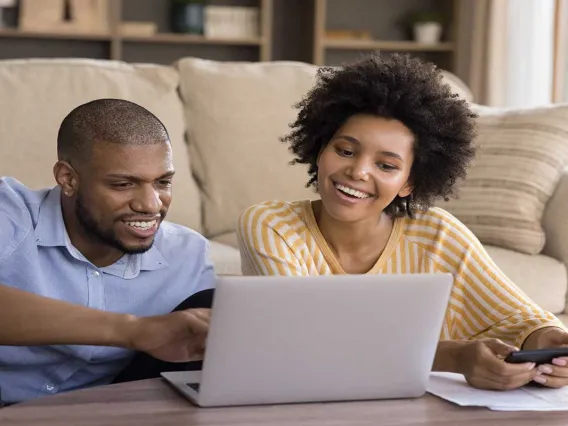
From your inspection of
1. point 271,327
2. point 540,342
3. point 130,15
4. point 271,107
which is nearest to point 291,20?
point 130,15

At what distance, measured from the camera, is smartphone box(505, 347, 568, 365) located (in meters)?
1.32

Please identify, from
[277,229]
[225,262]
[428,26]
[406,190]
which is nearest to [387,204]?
[406,190]

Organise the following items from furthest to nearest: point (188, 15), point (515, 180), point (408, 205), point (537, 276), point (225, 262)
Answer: point (188, 15), point (515, 180), point (537, 276), point (225, 262), point (408, 205)

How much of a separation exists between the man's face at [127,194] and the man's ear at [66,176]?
0.16 feet

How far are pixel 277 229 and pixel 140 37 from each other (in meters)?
3.14

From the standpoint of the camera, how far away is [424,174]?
5.97ft

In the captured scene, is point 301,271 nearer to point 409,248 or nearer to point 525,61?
point 409,248

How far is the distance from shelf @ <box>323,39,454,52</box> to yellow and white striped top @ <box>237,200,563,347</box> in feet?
10.3

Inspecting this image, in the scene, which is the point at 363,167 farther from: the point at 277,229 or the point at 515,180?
the point at 515,180

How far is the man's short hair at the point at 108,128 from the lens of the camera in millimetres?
1583

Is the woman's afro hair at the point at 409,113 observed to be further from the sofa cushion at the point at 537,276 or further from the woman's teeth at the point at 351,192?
the sofa cushion at the point at 537,276

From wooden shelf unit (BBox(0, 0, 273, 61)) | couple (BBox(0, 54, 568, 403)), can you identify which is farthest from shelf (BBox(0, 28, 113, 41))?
couple (BBox(0, 54, 568, 403))

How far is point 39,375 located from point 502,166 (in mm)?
1562

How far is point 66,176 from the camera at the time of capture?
1638mm
